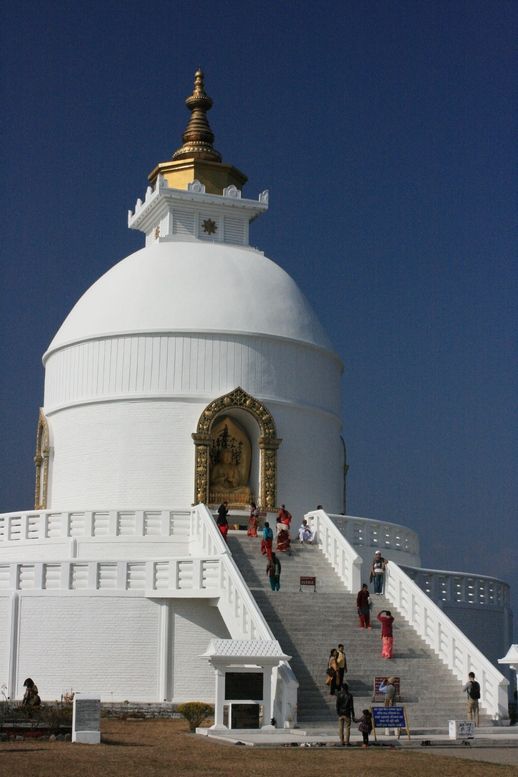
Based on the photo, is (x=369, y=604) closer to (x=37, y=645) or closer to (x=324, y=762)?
(x=37, y=645)

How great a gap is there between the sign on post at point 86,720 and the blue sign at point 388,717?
4386 millimetres

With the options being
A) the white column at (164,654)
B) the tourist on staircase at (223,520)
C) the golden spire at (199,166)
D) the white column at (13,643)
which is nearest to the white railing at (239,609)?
the tourist on staircase at (223,520)

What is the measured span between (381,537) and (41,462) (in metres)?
10.1

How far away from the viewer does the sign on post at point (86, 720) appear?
804 inches

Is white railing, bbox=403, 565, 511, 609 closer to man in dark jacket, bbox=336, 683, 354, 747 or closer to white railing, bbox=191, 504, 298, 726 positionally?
white railing, bbox=191, 504, 298, 726

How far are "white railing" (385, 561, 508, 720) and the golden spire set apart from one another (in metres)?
16.2

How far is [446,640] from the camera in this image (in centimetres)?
2538

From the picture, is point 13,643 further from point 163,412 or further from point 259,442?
point 259,442

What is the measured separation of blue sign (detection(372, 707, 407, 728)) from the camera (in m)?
20.5

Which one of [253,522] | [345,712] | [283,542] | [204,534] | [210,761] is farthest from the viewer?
[253,522]

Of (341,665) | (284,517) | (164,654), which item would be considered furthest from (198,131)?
(341,665)

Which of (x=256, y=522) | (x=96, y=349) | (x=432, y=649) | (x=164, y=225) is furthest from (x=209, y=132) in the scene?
(x=432, y=649)

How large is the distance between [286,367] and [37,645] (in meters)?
11.3

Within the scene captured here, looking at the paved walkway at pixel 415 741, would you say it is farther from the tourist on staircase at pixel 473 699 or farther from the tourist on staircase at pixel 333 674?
the tourist on staircase at pixel 333 674
